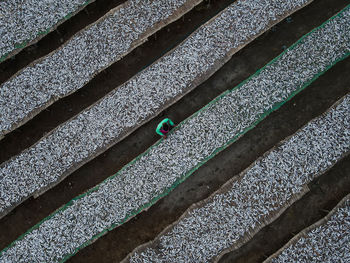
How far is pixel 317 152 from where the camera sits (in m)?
9.77

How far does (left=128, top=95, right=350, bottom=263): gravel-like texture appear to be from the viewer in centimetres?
962

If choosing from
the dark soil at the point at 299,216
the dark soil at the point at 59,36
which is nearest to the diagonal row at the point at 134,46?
the dark soil at the point at 59,36

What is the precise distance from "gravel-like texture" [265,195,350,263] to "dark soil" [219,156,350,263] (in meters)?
0.69

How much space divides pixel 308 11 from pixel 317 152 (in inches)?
195

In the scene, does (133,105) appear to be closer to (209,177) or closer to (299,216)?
(209,177)

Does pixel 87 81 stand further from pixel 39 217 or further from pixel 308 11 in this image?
pixel 308 11

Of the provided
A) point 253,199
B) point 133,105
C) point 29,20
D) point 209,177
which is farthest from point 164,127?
point 29,20

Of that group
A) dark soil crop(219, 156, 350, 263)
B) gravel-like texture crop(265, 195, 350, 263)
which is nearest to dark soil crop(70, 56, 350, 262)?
dark soil crop(219, 156, 350, 263)

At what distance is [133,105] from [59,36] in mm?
4043

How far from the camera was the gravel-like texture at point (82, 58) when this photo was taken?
10359 mm

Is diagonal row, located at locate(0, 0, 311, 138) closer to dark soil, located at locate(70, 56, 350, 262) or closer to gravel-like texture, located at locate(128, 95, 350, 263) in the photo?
dark soil, located at locate(70, 56, 350, 262)

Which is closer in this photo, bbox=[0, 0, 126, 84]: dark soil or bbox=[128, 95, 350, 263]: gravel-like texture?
bbox=[128, 95, 350, 263]: gravel-like texture

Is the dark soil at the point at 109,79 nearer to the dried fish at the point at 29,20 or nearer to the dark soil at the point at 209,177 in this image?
the dried fish at the point at 29,20

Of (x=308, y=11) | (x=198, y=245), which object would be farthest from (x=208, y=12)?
(x=198, y=245)
